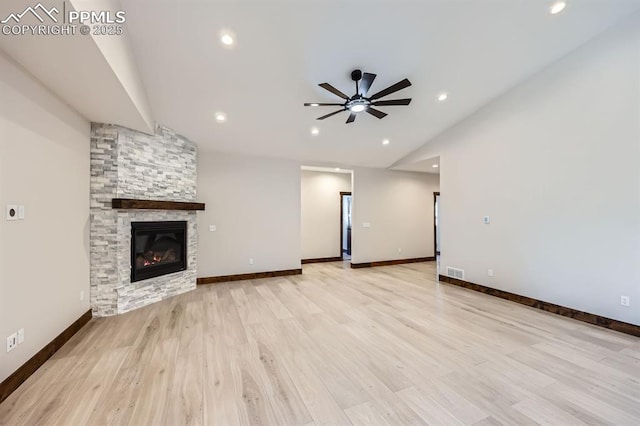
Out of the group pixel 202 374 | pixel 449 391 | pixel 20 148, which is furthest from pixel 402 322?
pixel 20 148

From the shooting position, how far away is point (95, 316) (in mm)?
3555

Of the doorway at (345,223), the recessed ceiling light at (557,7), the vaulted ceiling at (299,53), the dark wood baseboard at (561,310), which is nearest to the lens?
the vaulted ceiling at (299,53)

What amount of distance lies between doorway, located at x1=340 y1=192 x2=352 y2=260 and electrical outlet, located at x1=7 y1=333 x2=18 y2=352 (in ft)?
21.9

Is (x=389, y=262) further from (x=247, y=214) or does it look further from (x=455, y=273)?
(x=247, y=214)

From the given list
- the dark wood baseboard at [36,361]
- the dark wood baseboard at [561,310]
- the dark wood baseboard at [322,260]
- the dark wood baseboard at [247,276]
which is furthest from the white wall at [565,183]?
the dark wood baseboard at [36,361]

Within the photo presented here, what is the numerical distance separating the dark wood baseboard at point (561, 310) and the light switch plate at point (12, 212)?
641cm

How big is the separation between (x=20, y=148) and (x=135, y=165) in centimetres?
168

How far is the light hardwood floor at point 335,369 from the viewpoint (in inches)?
71.9

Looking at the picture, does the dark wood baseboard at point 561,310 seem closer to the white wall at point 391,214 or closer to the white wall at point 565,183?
the white wall at point 565,183

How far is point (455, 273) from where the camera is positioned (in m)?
5.30

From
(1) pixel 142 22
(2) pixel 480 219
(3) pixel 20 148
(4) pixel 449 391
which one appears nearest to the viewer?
(4) pixel 449 391

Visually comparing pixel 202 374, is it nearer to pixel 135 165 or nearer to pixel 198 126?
pixel 135 165

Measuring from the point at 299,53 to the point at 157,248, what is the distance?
380cm

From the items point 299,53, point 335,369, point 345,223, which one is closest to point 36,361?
point 335,369
